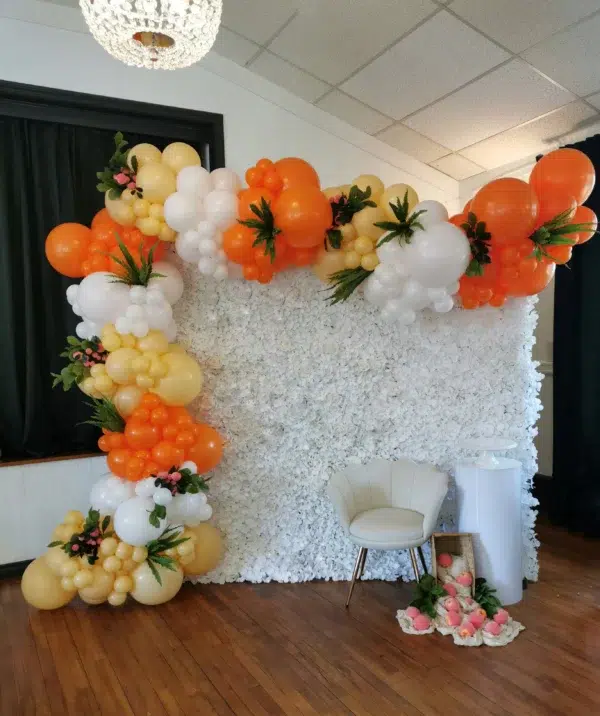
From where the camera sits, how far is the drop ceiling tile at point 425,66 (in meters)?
3.13

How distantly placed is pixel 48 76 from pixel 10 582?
2842 mm

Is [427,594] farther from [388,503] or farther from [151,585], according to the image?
[151,585]

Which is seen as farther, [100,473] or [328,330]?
[100,473]

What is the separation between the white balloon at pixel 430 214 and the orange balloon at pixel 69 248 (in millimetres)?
1631

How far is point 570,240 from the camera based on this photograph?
296cm

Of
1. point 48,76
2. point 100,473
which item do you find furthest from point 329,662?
point 48,76

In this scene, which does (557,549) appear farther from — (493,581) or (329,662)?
(329,662)

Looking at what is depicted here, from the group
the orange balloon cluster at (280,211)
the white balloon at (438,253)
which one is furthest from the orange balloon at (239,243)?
the white balloon at (438,253)

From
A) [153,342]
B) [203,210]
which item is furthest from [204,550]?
[203,210]

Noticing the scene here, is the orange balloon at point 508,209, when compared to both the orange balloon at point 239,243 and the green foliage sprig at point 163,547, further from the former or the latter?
the green foliage sprig at point 163,547

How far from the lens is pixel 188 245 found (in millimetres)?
2936

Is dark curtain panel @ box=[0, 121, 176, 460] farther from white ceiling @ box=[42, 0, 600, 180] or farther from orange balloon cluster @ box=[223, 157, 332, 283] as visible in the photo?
orange balloon cluster @ box=[223, 157, 332, 283]

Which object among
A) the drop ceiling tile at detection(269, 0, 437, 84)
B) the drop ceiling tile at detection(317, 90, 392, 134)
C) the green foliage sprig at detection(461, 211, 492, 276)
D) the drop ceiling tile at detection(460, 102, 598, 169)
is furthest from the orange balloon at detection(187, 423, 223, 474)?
the drop ceiling tile at detection(460, 102, 598, 169)

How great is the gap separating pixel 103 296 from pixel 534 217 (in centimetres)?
205
